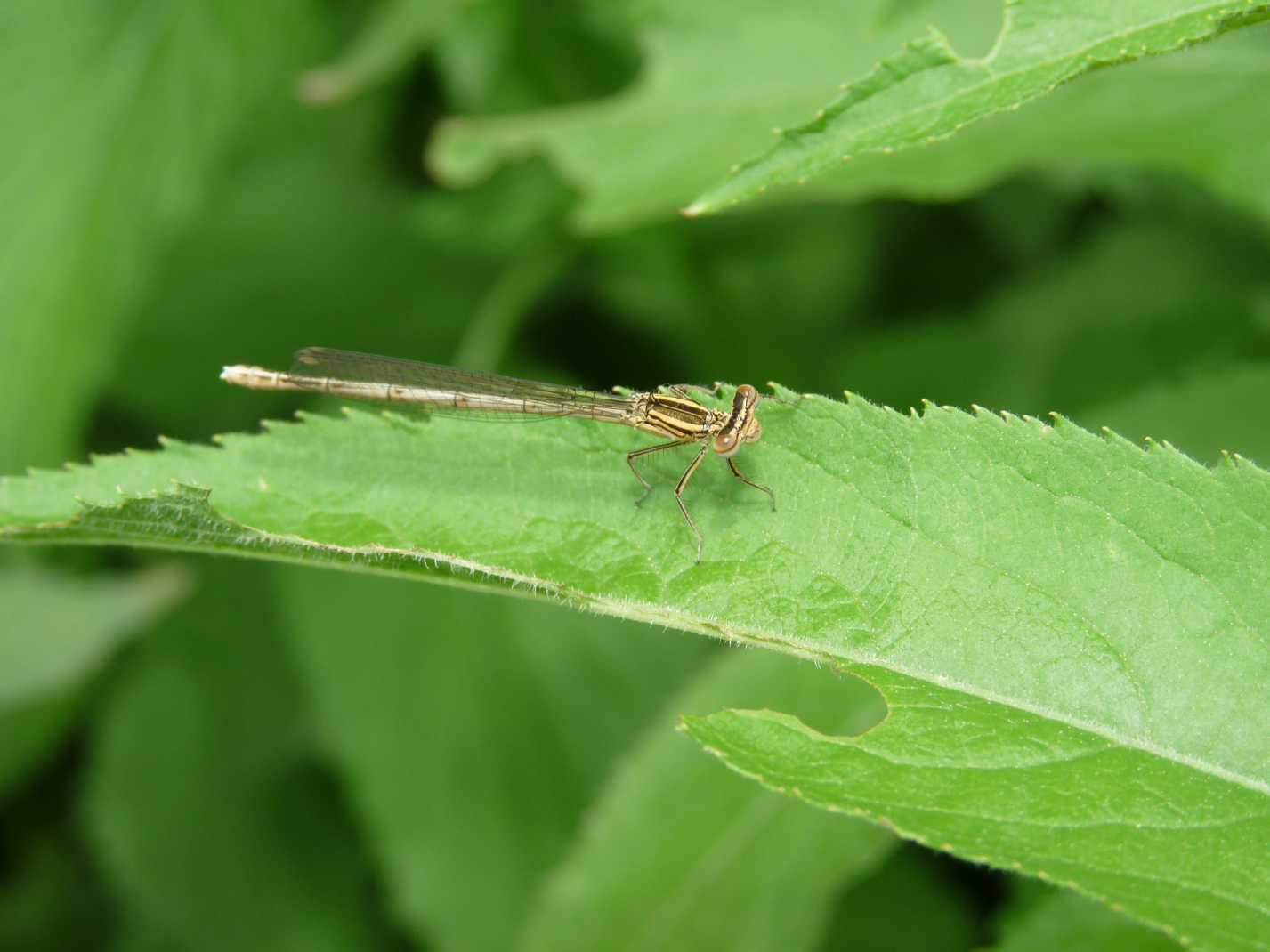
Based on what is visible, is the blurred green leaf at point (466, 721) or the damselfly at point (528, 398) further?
the blurred green leaf at point (466, 721)

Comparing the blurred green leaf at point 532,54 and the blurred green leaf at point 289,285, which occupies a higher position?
the blurred green leaf at point 532,54

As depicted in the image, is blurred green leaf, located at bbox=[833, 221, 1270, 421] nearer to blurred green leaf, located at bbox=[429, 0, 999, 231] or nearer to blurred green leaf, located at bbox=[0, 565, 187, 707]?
blurred green leaf, located at bbox=[429, 0, 999, 231]

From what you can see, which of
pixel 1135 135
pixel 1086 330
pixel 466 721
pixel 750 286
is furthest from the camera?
pixel 750 286

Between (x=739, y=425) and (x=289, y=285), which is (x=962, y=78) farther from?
(x=289, y=285)

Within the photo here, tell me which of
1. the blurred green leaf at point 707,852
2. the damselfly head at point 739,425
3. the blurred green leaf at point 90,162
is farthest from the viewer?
the blurred green leaf at point 90,162

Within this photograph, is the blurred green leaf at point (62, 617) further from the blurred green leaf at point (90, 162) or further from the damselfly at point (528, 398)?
the damselfly at point (528, 398)

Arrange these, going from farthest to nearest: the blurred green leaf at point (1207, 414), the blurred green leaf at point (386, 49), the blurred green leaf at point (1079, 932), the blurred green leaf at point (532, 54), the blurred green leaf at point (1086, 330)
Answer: the blurred green leaf at point (532, 54) → the blurred green leaf at point (1086, 330) → the blurred green leaf at point (386, 49) → the blurred green leaf at point (1207, 414) → the blurred green leaf at point (1079, 932)

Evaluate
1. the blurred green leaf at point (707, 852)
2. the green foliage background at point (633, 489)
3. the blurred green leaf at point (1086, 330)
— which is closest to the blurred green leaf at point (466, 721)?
the green foliage background at point (633, 489)

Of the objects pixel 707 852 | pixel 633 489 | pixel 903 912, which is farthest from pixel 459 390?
pixel 903 912
